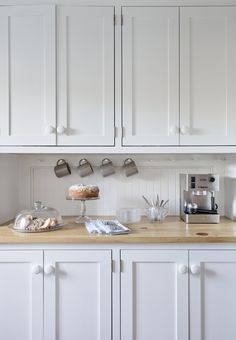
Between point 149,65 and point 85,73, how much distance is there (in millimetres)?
384

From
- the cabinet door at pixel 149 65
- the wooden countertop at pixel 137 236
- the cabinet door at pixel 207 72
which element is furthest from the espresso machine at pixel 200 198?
the cabinet door at pixel 149 65

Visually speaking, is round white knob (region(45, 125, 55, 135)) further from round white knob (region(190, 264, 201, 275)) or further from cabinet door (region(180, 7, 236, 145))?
round white knob (region(190, 264, 201, 275))

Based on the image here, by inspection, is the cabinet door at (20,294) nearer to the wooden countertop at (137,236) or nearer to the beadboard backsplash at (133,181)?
the wooden countertop at (137,236)

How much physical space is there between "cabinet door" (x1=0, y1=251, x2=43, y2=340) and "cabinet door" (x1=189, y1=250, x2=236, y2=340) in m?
0.80

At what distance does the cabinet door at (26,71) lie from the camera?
75.0 inches

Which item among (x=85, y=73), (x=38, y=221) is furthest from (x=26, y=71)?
(x=38, y=221)

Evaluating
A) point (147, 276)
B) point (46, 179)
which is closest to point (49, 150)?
point (46, 179)

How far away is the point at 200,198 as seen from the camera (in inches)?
82.4

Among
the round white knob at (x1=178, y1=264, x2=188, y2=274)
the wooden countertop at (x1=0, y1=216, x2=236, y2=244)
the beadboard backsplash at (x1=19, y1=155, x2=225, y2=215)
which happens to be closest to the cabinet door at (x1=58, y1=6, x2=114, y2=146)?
the beadboard backsplash at (x1=19, y1=155, x2=225, y2=215)

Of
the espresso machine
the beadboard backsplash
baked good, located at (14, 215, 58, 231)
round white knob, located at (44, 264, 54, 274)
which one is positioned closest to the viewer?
round white knob, located at (44, 264, 54, 274)

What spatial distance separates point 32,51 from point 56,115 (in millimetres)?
401

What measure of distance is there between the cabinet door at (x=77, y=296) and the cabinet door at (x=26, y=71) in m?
0.72

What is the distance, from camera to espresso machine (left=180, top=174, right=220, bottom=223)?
2018 mm

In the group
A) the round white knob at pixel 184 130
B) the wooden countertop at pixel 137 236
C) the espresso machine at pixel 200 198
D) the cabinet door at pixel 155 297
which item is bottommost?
the cabinet door at pixel 155 297
